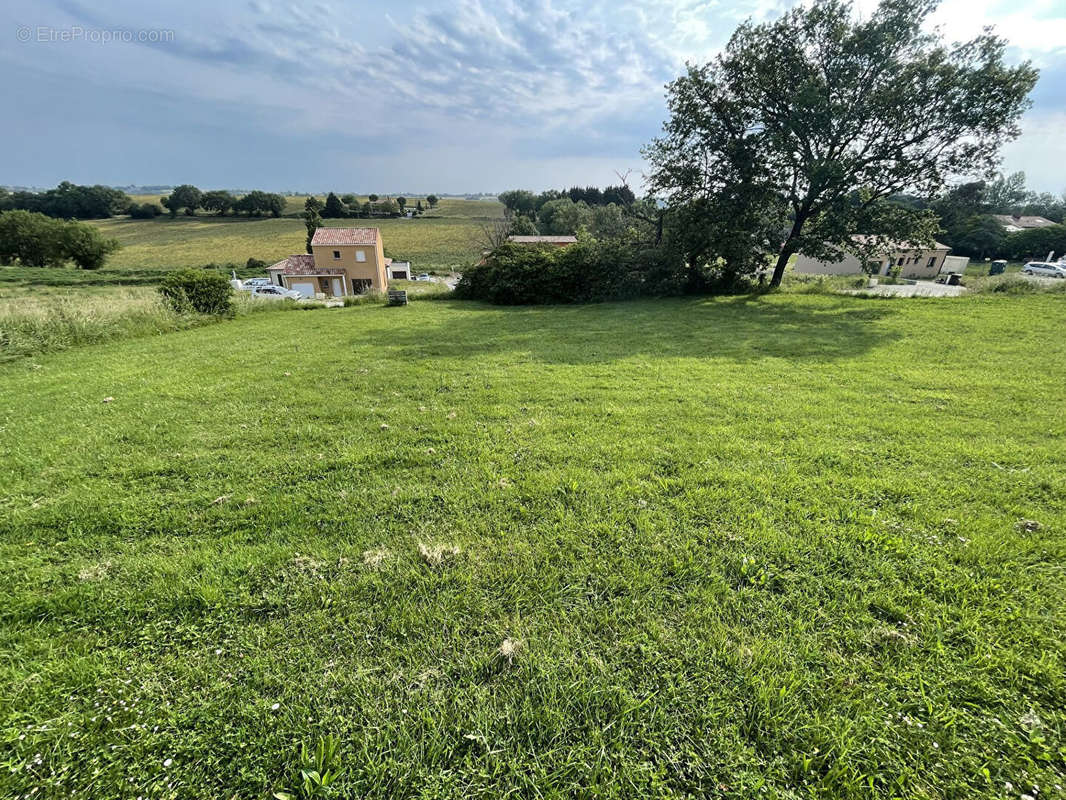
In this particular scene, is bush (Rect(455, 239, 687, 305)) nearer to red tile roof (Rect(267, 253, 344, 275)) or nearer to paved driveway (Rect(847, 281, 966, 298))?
paved driveway (Rect(847, 281, 966, 298))

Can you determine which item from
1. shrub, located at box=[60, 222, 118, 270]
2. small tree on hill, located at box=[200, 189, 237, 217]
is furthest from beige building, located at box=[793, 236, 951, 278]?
small tree on hill, located at box=[200, 189, 237, 217]

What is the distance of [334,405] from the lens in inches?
208

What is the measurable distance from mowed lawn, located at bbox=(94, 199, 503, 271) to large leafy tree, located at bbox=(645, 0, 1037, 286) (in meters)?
29.6

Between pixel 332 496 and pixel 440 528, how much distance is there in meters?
1.04

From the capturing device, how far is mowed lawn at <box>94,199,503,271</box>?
4900 centimetres

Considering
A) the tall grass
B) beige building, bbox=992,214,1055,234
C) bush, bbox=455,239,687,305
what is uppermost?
beige building, bbox=992,214,1055,234

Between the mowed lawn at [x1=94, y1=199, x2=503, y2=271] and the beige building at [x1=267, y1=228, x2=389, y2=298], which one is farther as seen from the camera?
the mowed lawn at [x1=94, y1=199, x2=503, y2=271]

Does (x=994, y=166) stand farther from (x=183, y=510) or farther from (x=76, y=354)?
(x=76, y=354)

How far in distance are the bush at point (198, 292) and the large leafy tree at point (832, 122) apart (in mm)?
16623

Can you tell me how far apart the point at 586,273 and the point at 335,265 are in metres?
27.0

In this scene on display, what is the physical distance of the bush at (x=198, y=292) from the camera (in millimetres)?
12492

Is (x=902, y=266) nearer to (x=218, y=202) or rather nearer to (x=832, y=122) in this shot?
(x=832, y=122)

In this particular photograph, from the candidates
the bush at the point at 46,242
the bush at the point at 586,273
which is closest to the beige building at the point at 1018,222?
the bush at the point at 586,273

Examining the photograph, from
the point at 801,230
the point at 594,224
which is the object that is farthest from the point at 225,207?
the point at 801,230
